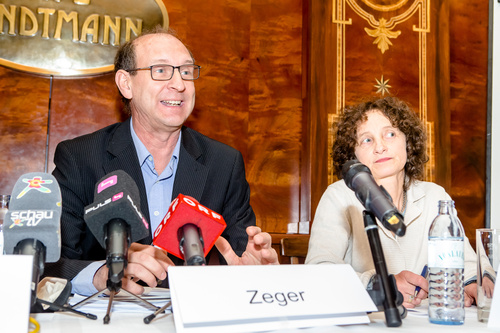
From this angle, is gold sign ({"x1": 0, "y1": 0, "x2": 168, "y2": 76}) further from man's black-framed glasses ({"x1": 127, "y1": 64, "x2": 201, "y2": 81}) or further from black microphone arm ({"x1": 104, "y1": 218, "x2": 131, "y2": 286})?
black microphone arm ({"x1": 104, "y1": 218, "x2": 131, "y2": 286})

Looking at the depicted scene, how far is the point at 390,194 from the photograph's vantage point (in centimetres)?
219

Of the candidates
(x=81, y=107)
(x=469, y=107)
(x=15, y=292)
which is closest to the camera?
(x=15, y=292)

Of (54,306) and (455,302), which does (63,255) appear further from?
(455,302)

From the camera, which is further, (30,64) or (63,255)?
(30,64)

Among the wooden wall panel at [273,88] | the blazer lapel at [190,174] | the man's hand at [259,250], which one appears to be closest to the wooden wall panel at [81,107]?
the wooden wall panel at [273,88]

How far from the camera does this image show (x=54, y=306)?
1072 mm

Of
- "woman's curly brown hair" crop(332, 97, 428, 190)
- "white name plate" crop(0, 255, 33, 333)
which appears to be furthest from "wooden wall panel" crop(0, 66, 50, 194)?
"white name plate" crop(0, 255, 33, 333)

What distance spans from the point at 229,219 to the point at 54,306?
123 cm

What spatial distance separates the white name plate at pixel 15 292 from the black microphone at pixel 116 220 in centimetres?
14

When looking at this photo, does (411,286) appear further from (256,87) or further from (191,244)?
(256,87)

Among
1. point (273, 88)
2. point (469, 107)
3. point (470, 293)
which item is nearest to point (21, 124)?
point (273, 88)

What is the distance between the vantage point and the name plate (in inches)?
35.9

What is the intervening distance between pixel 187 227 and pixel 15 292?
35 cm

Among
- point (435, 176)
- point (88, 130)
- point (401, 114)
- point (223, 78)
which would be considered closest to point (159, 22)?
point (223, 78)
